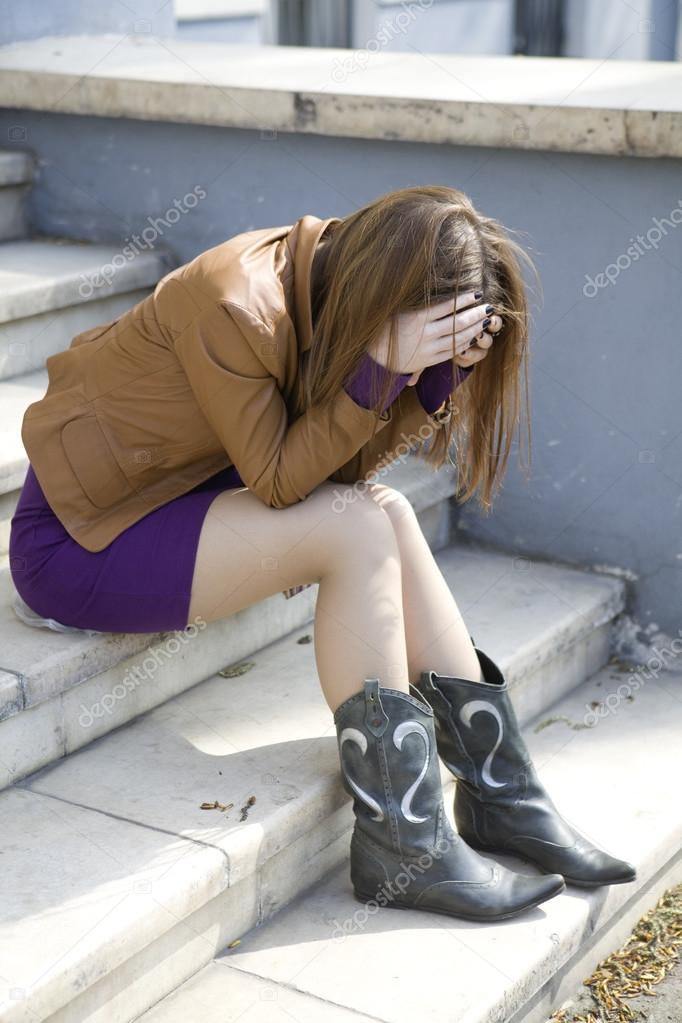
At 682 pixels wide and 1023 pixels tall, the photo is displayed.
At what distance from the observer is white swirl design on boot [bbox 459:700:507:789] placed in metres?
2.05

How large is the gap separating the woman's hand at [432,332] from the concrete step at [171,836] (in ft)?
2.11

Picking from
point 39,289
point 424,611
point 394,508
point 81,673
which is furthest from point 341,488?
point 39,289

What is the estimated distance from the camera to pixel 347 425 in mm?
1910

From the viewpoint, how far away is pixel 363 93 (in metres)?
2.76

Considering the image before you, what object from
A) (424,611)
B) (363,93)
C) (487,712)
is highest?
(363,93)

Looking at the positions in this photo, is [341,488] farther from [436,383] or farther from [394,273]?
[394,273]

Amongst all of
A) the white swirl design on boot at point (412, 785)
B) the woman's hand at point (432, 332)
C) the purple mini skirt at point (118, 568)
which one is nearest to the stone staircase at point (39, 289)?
the purple mini skirt at point (118, 568)

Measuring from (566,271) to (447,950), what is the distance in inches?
54.3

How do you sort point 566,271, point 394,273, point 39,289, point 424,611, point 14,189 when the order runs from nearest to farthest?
1. point 394,273
2. point 424,611
3. point 566,271
4. point 39,289
5. point 14,189

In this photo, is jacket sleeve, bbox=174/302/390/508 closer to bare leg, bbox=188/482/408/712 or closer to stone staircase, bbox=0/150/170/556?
bare leg, bbox=188/482/408/712

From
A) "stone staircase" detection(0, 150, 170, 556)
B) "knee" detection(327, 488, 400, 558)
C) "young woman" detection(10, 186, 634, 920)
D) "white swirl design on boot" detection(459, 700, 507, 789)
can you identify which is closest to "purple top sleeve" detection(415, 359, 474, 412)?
"young woman" detection(10, 186, 634, 920)

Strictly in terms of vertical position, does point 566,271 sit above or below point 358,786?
above

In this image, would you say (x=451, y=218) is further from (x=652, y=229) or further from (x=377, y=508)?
(x=652, y=229)

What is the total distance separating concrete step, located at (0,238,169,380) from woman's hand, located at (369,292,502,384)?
1.14m
